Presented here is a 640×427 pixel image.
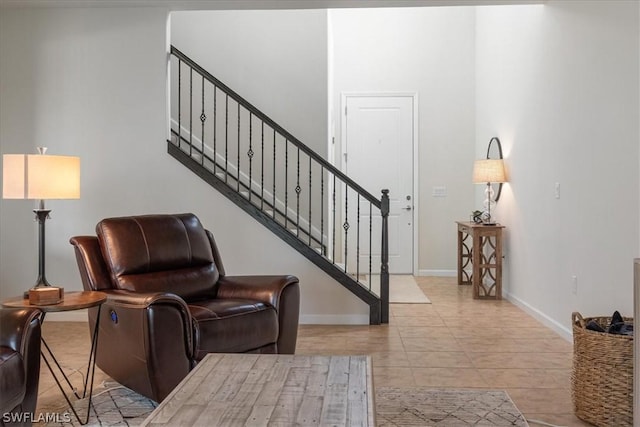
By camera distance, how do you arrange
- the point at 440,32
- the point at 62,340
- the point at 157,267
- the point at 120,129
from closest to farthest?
1. the point at 157,267
2. the point at 62,340
3. the point at 120,129
4. the point at 440,32

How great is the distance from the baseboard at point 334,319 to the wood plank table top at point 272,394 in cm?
242

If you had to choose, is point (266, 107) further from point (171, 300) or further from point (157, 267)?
point (171, 300)

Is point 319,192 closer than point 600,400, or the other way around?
point 600,400

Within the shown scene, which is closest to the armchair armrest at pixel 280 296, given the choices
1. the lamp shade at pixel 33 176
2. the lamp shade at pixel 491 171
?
the lamp shade at pixel 33 176

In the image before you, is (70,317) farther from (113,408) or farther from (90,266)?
(113,408)

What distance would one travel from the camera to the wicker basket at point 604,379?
2510 millimetres

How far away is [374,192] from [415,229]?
2.41ft

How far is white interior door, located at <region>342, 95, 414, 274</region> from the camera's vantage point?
24.2 ft

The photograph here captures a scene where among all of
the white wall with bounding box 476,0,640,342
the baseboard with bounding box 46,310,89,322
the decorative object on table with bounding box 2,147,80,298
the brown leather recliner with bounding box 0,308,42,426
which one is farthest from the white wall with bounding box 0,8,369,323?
the brown leather recliner with bounding box 0,308,42,426

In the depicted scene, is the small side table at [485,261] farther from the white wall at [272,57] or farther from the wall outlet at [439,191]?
the white wall at [272,57]

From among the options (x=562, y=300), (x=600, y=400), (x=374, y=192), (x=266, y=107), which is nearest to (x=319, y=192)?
(x=266, y=107)

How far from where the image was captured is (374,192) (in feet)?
24.3

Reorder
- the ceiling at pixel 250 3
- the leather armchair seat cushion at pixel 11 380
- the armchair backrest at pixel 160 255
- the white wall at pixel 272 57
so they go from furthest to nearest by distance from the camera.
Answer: the white wall at pixel 272 57 < the ceiling at pixel 250 3 < the armchair backrest at pixel 160 255 < the leather armchair seat cushion at pixel 11 380

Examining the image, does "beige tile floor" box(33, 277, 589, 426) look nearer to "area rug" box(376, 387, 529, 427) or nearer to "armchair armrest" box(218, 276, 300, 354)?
"area rug" box(376, 387, 529, 427)
